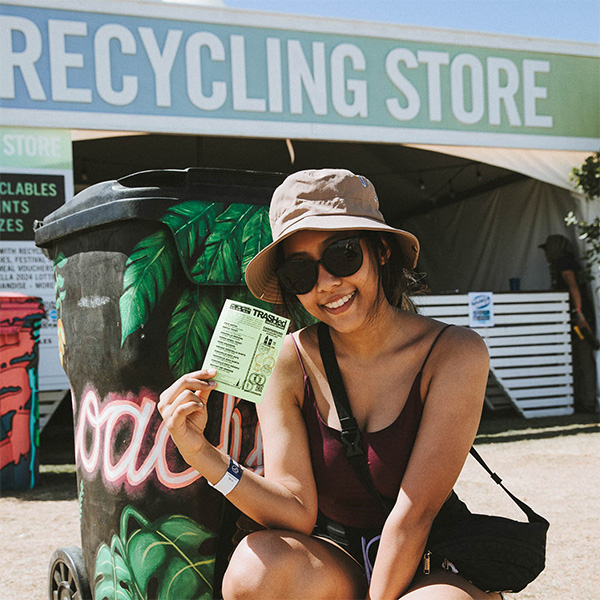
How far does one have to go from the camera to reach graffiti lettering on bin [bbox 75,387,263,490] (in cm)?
186

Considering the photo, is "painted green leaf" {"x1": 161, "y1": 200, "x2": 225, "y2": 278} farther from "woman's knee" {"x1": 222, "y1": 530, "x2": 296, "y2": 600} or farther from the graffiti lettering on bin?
"woman's knee" {"x1": 222, "y1": 530, "x2": 296, "y2": 600}

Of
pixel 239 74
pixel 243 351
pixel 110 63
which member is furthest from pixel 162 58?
pixel 243 351

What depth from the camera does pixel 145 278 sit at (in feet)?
6.23

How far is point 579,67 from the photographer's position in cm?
809

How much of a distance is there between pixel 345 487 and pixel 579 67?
8.09 metres

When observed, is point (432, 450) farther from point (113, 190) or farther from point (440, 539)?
point (113, 190)

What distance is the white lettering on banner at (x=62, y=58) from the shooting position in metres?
6.18

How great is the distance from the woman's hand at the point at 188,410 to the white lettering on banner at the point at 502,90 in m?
7.09

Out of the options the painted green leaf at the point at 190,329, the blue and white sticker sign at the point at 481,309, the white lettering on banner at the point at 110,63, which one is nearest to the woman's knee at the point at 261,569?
the painted green leaf at the point at 190,329

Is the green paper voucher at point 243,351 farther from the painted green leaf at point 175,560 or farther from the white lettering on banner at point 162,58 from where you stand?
the white lettering on banner at point 162,58

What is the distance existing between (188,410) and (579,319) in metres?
7.49

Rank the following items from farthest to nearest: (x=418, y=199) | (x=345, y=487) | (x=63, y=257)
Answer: (x=418, y=199) < (x=63, y=257) < (x=345, y=487)

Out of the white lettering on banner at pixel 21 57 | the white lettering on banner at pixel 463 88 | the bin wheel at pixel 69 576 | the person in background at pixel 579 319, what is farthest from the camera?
the person in background at pixel 579 319

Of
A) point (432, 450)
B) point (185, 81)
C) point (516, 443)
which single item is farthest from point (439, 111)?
point (432, 450)
